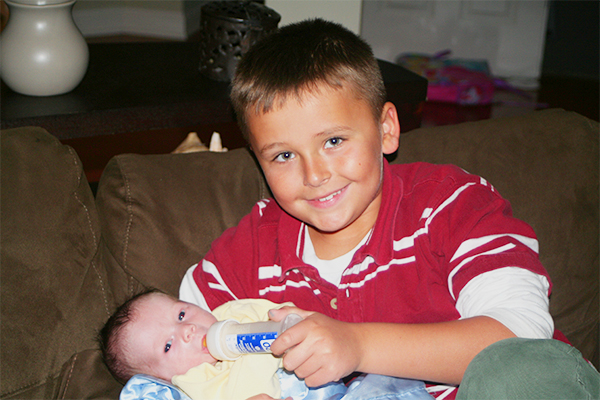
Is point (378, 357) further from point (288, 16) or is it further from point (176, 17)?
point (176, 17)

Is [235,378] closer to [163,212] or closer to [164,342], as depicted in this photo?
[164,342]

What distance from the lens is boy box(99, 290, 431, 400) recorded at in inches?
45.0

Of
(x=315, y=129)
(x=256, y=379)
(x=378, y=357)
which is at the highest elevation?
(x=315, y=129)

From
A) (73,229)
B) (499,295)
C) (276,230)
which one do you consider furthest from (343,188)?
(73,229)

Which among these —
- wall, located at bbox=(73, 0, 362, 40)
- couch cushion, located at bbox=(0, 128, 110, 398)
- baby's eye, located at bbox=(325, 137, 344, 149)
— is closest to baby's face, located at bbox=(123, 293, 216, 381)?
couch cushion, located at bbox=(0, 128, 110, 398)

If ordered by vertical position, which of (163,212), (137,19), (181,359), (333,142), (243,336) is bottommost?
(181,359)

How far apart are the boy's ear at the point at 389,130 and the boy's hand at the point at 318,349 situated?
44 cm

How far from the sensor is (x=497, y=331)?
3.12ft

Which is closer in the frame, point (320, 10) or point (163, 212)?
point (163, 212)

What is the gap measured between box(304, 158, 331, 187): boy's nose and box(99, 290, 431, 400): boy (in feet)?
1.15

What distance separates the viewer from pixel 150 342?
1232mm

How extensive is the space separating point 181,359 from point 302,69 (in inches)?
26.5

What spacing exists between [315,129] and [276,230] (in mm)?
331

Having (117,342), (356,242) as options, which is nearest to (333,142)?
(356,242)
